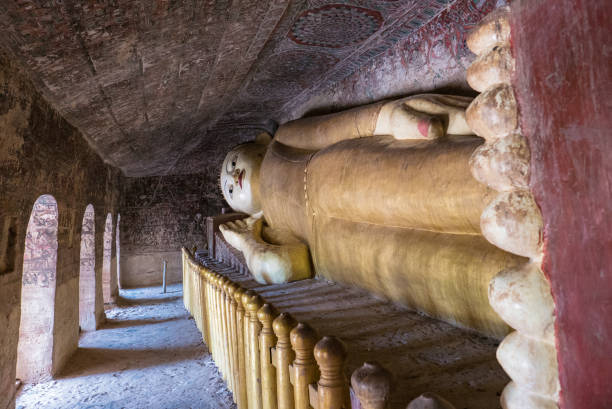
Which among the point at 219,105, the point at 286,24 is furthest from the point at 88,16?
the point at 219,105

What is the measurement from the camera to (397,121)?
2113mm

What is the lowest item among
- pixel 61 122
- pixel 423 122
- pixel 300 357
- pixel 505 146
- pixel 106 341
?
pixel 106 341

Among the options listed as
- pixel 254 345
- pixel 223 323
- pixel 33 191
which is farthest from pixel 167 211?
pixel 254 345

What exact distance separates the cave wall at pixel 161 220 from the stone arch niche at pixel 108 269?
1.69 m

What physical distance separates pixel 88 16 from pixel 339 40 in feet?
5.78

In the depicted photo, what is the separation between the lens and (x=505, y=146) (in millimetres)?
711

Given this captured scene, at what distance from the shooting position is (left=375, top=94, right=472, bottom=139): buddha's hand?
6.31 feet

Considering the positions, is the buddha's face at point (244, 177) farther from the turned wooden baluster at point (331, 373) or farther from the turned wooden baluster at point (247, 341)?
the turned wooden baluster at point (331, 373)

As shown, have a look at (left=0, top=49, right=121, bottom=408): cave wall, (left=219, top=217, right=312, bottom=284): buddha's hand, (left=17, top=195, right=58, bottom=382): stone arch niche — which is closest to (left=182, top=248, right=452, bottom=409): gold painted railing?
(left=219, top=217, right=312, bottom=284): buddha's hand

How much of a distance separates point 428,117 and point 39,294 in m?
3.47

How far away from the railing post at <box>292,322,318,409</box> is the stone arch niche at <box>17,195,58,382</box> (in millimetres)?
2997

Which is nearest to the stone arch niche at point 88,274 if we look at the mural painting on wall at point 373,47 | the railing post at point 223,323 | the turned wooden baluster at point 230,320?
the mural painting on wall at point 373,47

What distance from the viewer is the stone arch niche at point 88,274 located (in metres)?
4.78

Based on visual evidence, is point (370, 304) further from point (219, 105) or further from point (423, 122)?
point (219, 105)
